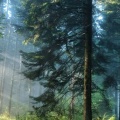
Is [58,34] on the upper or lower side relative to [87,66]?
upper

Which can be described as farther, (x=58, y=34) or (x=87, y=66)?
(x=58, y=34)

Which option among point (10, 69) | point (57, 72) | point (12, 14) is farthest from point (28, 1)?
point (10, 69)

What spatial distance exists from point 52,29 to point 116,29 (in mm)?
9663

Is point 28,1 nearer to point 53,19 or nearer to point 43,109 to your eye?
point 53,19

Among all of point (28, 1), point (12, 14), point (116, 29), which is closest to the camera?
point (28, 1)

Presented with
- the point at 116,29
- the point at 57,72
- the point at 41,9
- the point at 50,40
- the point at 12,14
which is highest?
the point at 12,14

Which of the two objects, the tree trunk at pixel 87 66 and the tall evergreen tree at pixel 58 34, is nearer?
the tree trunk at pixel 87 66

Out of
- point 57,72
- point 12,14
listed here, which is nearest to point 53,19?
point 57,72

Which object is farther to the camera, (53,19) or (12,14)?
(12,14)

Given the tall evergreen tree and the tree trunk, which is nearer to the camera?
the tree trunk

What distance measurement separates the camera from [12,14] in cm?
4819

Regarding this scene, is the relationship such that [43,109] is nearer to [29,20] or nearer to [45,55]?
[45,55]

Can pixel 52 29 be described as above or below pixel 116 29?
below

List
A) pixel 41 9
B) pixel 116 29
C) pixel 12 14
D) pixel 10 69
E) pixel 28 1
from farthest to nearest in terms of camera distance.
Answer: pixel 10 69 < pixel 12 14 < pixel 116 29 < pixel 28 1 < pixel 41 9
